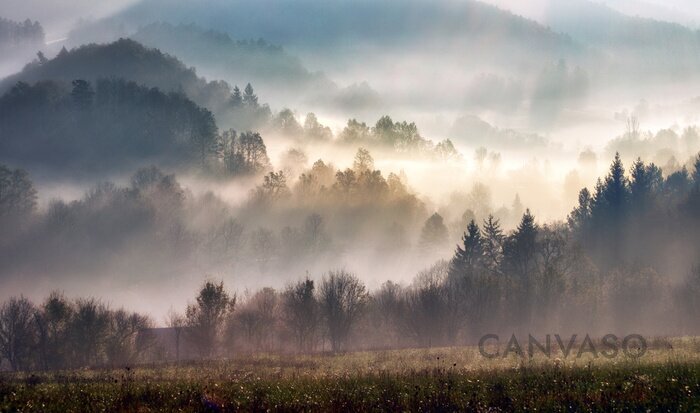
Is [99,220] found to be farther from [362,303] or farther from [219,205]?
[362,303]

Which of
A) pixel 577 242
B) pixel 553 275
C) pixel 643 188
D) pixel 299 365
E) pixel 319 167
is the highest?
pixel 319 167

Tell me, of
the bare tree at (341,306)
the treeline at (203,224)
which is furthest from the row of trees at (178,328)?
the treeline at (203,224)

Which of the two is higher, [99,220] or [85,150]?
[85,150]

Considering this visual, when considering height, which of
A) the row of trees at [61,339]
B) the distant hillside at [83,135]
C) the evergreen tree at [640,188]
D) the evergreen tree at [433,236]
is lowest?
the row of trees at [61,339]

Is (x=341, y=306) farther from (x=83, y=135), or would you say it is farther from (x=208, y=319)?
(x=83, y=135)

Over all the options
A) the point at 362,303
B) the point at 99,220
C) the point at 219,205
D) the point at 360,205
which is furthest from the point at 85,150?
the point at 362,303

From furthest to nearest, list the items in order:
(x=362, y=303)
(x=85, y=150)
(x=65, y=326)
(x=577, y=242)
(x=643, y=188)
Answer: (x=85, y=150), (x=643, y=188), (x=577, y=242), (x=362, y=303), (x=65, y=326)

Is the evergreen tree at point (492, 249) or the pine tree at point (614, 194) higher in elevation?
the pine tree at point (614, 194)

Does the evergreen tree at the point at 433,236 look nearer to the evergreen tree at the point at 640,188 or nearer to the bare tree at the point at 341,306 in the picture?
the evergreen tree at the point at 640,188

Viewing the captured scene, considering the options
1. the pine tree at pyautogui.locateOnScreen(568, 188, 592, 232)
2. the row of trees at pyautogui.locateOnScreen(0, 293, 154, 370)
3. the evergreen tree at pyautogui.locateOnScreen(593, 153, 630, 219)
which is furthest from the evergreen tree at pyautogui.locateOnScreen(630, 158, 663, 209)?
the row of trees at pyautogui.locateOnScreen(0, 293, 154, 370)

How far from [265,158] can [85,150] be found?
59.8 metres

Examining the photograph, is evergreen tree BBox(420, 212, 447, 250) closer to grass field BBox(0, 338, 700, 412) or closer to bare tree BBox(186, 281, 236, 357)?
bare tree BBox(186, 281, 236, 357)

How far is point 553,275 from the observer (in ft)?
292

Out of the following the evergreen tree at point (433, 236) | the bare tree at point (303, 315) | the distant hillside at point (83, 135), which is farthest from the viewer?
the distant hillside at point (83, 135)
